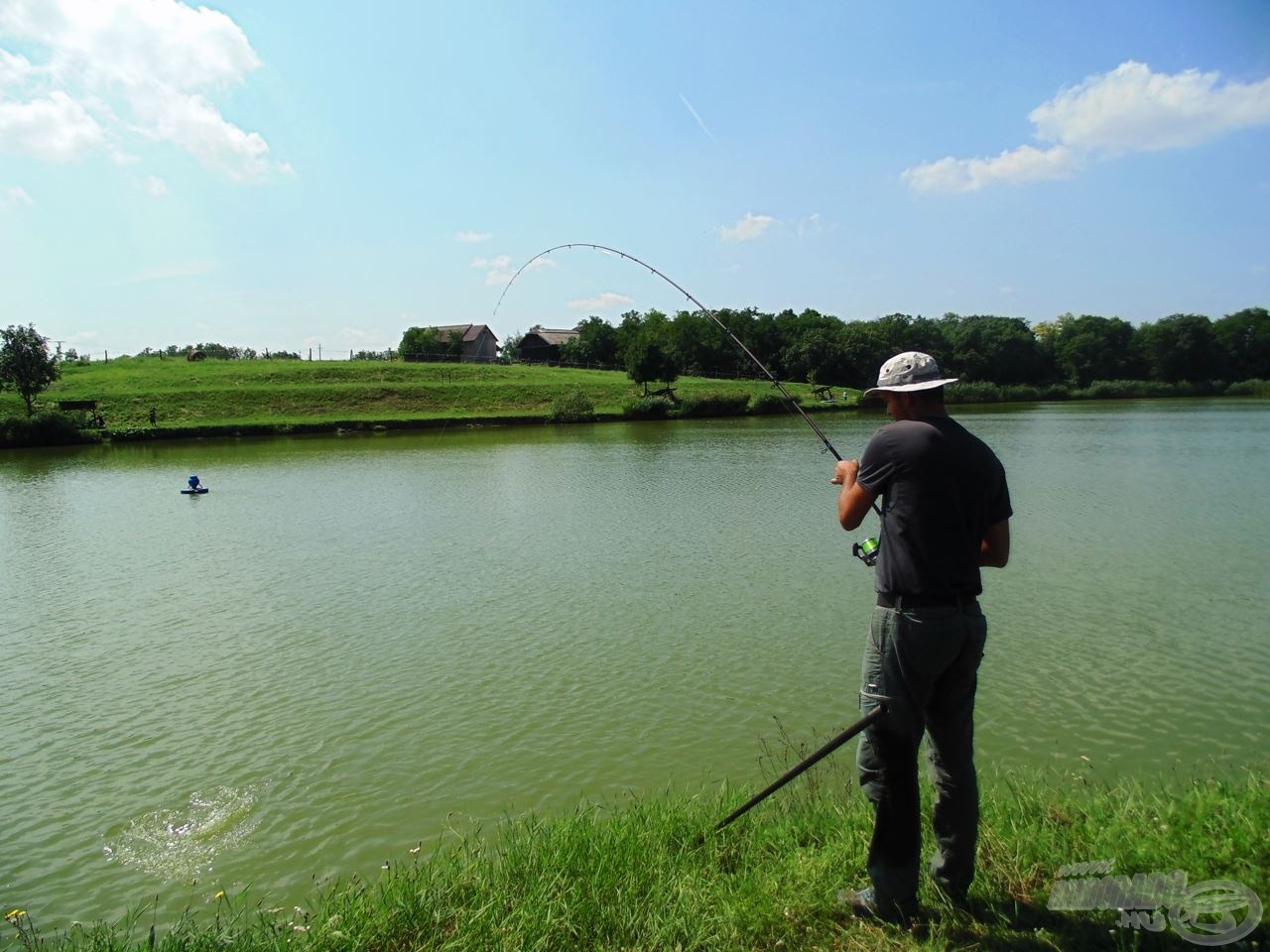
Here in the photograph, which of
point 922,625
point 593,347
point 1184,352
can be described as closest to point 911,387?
point 922,625

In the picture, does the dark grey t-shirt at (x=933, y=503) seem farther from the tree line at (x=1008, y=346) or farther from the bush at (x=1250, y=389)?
the bush at (x=1250, y=389)

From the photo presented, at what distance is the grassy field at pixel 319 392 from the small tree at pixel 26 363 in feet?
4.69

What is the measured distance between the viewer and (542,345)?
116 metres

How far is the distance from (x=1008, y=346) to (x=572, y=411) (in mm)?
73785

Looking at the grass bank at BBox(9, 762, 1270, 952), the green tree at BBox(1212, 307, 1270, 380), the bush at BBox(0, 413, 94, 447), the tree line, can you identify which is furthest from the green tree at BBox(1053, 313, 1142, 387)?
the grass bank at BBox(9, 762, 1270, 952)

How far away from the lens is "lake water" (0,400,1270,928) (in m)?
6.78

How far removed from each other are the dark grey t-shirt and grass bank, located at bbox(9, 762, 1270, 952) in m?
1.55

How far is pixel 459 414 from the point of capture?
5838 centimetres

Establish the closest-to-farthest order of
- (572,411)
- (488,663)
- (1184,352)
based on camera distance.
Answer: (488,663), (572,411), (1184,352)

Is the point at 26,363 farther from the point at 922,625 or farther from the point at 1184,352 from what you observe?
the point at 1184,352

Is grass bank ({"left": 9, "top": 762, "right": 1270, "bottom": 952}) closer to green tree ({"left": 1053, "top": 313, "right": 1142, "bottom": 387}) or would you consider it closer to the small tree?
the small tree

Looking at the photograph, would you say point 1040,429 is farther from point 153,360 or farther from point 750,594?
point 153,360

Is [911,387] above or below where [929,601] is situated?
above

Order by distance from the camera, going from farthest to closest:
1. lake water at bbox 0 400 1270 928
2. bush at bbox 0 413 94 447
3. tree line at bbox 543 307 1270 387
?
tree line at bbox 543 307 1270 387, bush at bbox 0 413 94 447, lake water at bbox 0 400 1270 928
